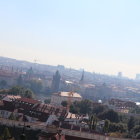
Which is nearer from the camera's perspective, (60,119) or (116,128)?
(60,119)

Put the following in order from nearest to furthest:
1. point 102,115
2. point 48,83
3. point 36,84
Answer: point 102,115 → point 36,84 → point 48,83

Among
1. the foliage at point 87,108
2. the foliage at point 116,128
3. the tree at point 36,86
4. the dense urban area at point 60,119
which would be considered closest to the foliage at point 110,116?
the dense urban area at point 60,119

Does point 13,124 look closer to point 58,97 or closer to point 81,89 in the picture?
point 58,97

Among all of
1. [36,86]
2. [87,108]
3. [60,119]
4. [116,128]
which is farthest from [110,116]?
[36,86]

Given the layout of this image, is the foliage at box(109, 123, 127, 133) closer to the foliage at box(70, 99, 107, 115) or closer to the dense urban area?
the dense urban area

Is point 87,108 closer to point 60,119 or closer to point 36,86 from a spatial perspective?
point 60,119

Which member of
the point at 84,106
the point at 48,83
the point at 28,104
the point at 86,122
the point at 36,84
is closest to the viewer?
the point at 86,122

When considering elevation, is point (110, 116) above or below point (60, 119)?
above

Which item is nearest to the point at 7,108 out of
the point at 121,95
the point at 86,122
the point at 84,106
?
the point at 86,122

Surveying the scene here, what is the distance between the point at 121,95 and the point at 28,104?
100457 millimetres

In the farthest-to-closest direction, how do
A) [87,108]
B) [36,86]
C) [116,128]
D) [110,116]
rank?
1. [36,86]
2. [87,108]
3. [110,116]
4. [116,128]

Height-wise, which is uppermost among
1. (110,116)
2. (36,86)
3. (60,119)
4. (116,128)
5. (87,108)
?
(36,86)

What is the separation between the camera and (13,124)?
28.9 meters

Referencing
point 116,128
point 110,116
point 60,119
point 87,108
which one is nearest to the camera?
point 60,119
